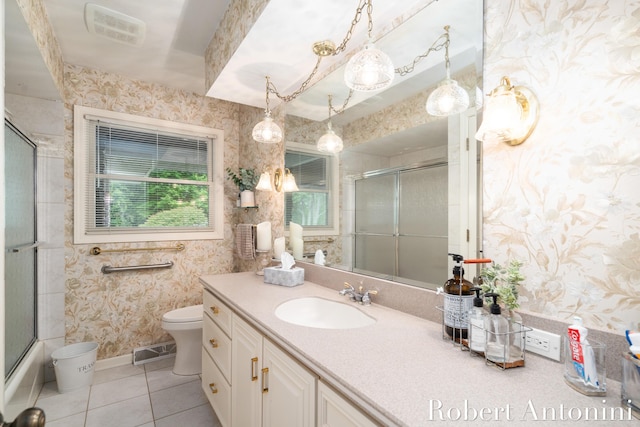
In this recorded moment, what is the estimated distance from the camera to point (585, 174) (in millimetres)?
820

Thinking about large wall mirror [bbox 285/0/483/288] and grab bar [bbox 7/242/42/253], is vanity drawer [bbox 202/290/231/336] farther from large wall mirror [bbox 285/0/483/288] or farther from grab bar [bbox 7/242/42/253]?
grab bar [bbox 7/242/42/253]

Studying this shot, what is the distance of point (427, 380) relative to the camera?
2.44 feet

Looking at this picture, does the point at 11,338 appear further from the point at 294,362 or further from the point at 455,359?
the point at 455,359

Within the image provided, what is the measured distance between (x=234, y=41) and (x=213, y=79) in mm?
435

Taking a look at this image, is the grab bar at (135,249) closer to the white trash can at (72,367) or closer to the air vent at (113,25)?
the white trash can at (72,367)

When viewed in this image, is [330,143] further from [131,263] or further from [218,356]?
[131,263]

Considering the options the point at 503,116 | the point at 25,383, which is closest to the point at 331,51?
the point at 503,116

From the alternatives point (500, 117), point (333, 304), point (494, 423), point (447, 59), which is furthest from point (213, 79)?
point (494, 423)

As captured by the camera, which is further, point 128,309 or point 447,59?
point 128,309

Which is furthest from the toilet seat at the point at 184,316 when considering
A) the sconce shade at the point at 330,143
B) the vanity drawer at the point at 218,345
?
the sconce shade at the point at 330,143

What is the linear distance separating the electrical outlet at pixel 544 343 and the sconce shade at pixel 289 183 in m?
1.60

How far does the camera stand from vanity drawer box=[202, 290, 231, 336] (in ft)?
5.29

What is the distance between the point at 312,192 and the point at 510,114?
4.27 ft

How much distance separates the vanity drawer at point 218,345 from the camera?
1599 mm
